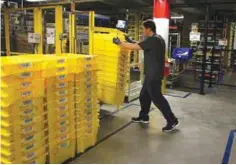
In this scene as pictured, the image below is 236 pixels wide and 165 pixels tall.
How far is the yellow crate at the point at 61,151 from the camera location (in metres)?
2.98

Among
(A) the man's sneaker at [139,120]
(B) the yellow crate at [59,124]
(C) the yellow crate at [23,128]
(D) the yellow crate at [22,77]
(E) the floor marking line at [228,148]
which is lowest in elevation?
(E) the floor marking line at [228,148]

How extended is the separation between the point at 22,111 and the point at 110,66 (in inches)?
101

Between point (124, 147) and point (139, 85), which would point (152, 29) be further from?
point (139, 85)

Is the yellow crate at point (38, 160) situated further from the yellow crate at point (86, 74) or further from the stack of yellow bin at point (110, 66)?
the stack of yellow bin at point (110, 66)

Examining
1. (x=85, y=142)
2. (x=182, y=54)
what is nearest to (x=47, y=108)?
(x=85, y=142)

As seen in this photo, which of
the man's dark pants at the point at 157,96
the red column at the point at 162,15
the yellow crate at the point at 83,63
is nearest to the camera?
the yellow crate at the point at 83,63

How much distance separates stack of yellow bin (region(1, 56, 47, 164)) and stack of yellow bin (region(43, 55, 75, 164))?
12 cm

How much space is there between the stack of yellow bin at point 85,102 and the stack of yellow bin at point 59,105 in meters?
0.10

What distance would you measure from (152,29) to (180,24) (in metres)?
10.9

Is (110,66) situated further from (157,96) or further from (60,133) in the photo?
(60,133)

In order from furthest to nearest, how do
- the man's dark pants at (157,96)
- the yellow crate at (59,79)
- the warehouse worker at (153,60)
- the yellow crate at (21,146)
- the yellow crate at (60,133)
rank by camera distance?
1. the man's dark pants at (157,96)
2. the warehouse worker at (153,60)
3. the yellow crate at (60,133)
4. the yellow crate at (59,79)
5. the yellow crate at (21,146)

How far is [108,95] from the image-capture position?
5.08 meters

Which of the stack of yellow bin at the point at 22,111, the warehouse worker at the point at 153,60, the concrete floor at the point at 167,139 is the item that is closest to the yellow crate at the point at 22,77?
the stack of yellow bin at the point at 22,111

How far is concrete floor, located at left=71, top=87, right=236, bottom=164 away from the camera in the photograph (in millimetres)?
3391
